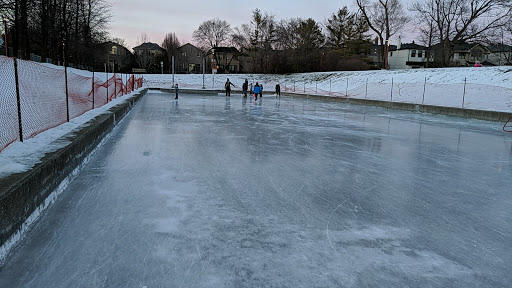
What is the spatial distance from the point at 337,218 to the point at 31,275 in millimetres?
2835

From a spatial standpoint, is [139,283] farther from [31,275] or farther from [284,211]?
[284,211]

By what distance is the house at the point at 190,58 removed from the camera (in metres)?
94.4

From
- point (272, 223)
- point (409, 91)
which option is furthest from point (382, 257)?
point (409, 91)

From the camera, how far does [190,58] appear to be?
98.9 meters

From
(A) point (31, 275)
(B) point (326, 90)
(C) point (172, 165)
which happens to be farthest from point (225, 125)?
(B) point (326, 90)

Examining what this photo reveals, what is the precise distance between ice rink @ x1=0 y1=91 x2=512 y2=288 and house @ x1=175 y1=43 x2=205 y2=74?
90.5 meters

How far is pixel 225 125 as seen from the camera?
12023 millimetres

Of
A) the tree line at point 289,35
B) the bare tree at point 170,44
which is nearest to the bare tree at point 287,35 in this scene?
the tree line at point 289,35

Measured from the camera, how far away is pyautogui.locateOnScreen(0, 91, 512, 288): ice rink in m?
2.80

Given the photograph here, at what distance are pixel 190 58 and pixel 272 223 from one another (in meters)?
99.4

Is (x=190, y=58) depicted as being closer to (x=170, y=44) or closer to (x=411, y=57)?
(x=170, y=44)

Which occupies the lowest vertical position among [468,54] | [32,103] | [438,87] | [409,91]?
[32,103]

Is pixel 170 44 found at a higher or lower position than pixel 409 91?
higher

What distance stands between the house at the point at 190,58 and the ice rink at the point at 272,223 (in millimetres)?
90466
